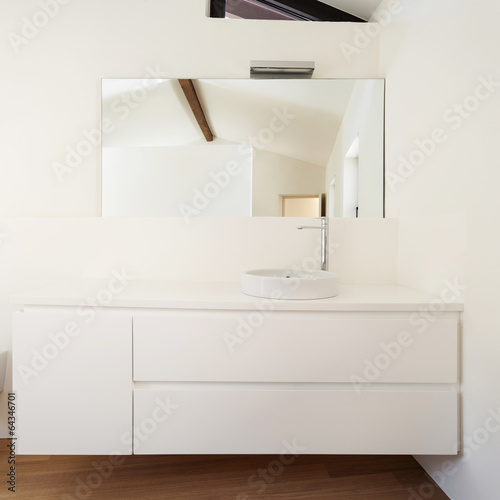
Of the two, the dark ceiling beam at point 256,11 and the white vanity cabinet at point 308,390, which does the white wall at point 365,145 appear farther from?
the white vanity cabinet at point 308,390

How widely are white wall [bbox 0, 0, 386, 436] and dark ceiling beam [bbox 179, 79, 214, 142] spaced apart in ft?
0.20

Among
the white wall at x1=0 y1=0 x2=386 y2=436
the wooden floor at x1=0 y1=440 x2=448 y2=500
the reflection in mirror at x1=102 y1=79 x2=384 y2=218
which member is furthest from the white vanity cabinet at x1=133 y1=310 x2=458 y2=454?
the reflection in mirror at x1=102 y1=79 x2=384 y2=218

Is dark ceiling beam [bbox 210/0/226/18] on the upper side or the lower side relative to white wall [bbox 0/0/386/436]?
upper

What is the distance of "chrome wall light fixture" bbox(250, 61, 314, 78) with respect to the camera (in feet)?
5.98

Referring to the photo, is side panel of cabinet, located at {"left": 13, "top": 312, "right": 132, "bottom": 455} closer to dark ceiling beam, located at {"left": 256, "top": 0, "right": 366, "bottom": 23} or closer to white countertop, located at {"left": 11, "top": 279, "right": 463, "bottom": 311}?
white countertop, located at {"left": 11, "top": 279, "right": 463, "bottom": 311}

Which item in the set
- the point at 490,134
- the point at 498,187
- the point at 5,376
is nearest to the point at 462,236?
the point at 498,187

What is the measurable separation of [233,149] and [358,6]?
3.37 feet

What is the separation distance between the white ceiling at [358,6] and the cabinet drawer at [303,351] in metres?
1.65

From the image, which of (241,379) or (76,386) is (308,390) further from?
(76,386)

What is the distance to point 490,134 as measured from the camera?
1129 millimetres

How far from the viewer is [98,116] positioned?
183cm

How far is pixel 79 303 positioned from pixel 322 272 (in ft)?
3.15

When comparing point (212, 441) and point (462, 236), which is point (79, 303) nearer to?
point (212, 441)

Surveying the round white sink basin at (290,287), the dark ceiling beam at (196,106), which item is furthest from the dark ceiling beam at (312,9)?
the round white sink basin at (290,287)
